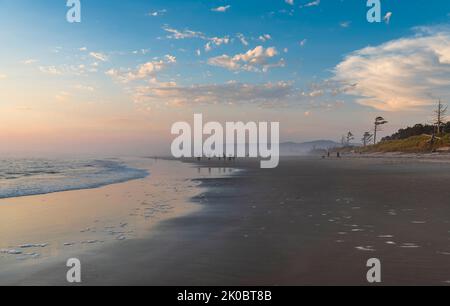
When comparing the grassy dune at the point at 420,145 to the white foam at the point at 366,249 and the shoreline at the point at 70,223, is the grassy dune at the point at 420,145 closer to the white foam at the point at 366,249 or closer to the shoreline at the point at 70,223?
the shoreline at the point at 70,223

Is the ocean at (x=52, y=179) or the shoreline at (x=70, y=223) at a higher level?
the shoreline at (x=70, y=223)

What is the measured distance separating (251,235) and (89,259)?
4615 mm

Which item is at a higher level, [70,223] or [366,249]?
[366,249]

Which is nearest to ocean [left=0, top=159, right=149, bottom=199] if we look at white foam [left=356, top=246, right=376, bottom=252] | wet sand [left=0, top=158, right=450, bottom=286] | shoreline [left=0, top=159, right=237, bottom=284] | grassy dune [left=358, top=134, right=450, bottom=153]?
shoreline [left=0, top=159, right=237, bottom=284]

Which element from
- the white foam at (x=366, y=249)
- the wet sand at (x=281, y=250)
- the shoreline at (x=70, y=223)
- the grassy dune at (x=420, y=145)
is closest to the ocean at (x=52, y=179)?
the shoreline at (x=70, y=223)

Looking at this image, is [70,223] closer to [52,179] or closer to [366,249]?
[366,249]

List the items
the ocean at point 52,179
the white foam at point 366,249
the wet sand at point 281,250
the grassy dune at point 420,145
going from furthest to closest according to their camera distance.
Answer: the grassy dune at point 420,145 < the ocean at point 52,179 < the white foam at point 366,249 < the wet sand at point 281,250

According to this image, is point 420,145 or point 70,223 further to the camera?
point 420,145

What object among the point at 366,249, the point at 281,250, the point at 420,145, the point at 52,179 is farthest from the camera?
the point at 420,145

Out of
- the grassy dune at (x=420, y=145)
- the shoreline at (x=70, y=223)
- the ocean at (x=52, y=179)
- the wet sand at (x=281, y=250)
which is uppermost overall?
the grassy dune at (x=420, y=145)

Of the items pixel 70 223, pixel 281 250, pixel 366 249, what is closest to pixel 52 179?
pixel 70 223

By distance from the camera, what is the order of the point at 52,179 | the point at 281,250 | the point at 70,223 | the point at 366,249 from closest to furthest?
1. the point at 366,249
2. the point at 281,250
3. the point at 70,223
4. the point at 52,179

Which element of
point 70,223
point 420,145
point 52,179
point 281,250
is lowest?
point 52,179
